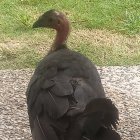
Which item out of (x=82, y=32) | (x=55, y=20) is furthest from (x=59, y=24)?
(x=82, y=32)

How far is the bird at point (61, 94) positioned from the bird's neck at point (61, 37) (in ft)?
0.97

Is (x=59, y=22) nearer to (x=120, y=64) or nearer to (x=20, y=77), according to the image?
(x=20, y=77)

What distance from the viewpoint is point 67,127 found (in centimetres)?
467

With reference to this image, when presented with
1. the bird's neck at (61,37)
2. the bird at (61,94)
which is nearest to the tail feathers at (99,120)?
the bird at (61,94)

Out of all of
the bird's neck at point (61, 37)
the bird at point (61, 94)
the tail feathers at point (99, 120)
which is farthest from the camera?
the bird's neck at point (61, 37)

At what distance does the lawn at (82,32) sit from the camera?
836 centimetres

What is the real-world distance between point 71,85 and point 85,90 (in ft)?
0.44

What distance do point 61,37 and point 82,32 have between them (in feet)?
10.7

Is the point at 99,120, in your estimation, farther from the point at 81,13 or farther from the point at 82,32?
the point at 81,13

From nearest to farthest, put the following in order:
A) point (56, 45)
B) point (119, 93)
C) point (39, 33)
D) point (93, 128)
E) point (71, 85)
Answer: point (93, 128)
point (71, 85)
point (56, 45)
point (119, 93)
point (39, 33)

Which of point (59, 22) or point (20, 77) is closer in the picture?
point (59, 22)

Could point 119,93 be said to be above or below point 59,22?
below

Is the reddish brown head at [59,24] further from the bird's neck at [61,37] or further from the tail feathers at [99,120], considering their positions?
the tail feathers at [99,120]

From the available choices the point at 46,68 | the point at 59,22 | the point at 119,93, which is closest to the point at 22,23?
the point at 119,93
